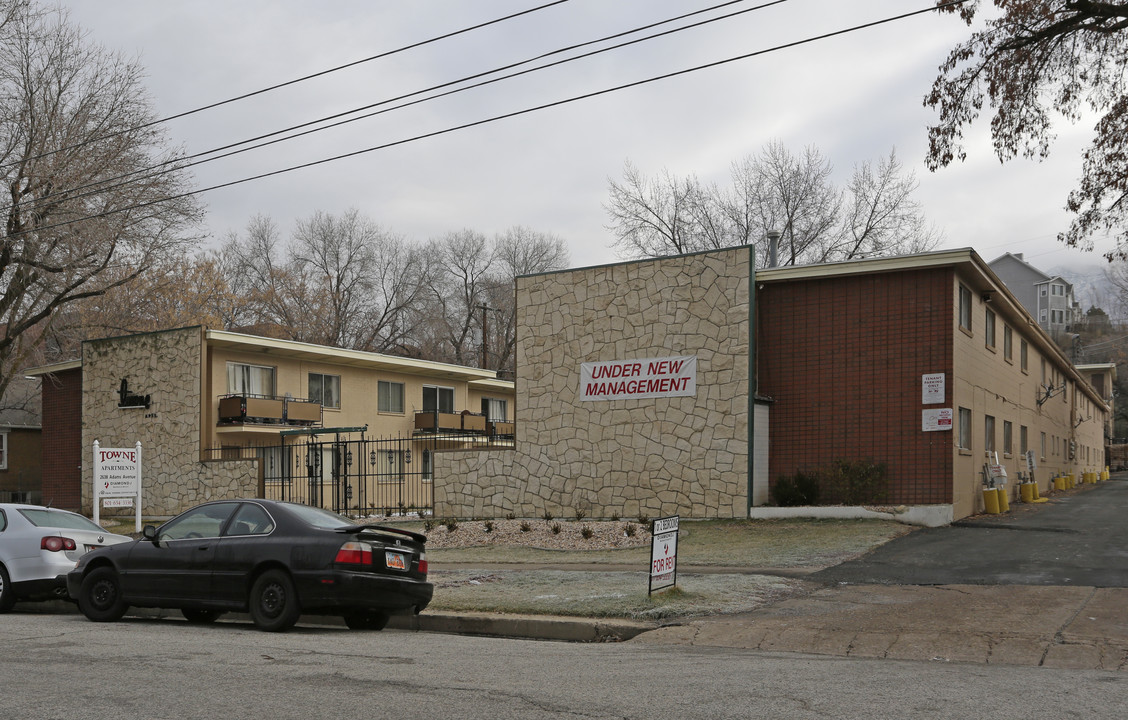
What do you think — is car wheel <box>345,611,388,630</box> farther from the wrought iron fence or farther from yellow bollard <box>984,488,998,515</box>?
yellow bollard <box>984,488,998,515</box>

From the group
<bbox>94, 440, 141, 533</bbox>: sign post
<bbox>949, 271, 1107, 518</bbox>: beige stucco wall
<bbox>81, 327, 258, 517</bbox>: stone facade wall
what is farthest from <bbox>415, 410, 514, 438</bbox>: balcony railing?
<bbox>949, 271, 1107, 518</bbox>: beige stucco wall

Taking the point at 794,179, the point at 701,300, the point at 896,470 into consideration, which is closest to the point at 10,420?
the point at 794,179

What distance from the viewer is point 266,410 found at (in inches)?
1344

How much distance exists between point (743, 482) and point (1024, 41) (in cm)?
1121

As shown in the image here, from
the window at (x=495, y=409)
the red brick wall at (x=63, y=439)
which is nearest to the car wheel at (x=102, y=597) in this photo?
the red brick wall at (x=63, y=439)

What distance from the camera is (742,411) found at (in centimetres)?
2320

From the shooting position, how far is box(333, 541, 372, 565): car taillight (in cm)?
1084

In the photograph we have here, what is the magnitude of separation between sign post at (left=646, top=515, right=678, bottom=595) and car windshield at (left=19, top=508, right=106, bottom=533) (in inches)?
302

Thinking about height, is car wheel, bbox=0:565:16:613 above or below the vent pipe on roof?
below

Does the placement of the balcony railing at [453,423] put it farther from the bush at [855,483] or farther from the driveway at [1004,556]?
the driveway at [1004,556]

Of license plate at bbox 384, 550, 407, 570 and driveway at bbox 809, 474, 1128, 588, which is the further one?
driveway at bbox 809, 474, 1128, 588

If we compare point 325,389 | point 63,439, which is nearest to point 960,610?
point 325,389

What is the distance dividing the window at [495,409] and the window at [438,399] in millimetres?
3589

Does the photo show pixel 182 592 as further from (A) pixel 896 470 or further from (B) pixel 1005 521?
(B) pixel 1005 521
